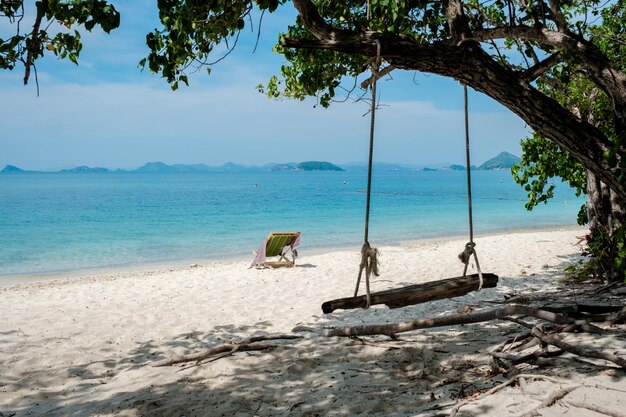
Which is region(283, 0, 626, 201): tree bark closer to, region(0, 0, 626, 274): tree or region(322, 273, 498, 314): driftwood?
region(0, 0, 626, 274): tree

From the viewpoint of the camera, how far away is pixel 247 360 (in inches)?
189

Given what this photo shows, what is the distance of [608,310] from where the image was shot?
15.3 ft

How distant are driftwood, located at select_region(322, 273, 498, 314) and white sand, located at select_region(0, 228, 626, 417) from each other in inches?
21.0

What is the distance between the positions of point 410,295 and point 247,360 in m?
1.71

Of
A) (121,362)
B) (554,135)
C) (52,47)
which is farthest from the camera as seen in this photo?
(121,362)

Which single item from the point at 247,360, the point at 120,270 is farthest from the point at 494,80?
the point at 120,270

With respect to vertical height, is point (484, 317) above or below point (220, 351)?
above

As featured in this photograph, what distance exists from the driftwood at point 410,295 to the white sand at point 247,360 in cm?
53

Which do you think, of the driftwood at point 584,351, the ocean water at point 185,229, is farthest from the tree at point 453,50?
the ocean water at point 185,229

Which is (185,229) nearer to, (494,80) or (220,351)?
(220,351)

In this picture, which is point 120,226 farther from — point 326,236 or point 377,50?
point 377,50

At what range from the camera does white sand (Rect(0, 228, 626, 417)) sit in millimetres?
3457

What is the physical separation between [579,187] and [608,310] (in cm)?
453

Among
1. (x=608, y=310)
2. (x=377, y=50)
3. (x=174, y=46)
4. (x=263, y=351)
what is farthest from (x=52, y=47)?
(x=608, y=310)
